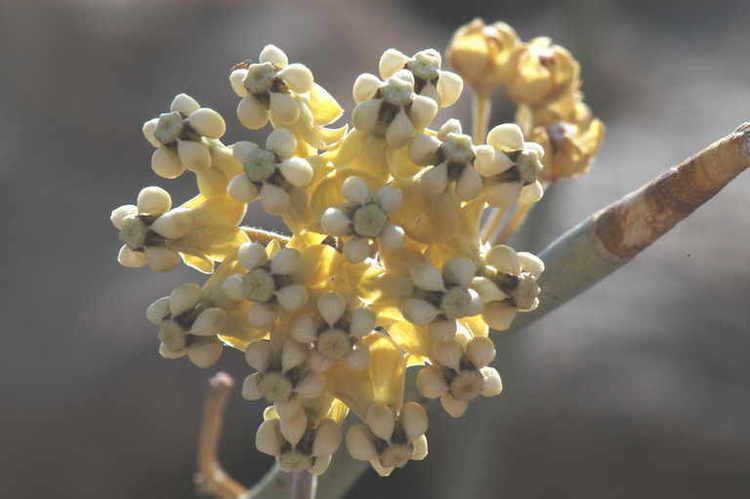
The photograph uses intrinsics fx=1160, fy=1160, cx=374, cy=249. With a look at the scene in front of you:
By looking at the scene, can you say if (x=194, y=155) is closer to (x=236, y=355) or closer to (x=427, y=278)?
(x=427, y=278)

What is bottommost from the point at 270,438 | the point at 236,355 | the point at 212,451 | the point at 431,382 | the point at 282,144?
the point at 236,355

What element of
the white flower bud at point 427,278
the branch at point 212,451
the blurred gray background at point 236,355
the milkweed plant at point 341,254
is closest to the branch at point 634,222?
the milkweed plant at point 341,254

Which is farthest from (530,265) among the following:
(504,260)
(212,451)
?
(212,451)

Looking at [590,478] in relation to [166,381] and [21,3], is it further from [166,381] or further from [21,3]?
[21,3]

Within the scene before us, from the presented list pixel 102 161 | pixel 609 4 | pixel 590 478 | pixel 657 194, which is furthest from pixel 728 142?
pixel 609 4

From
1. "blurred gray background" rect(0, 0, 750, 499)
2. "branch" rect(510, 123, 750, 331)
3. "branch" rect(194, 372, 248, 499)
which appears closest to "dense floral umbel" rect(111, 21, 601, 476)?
"branch" rect(510, 123, 750, 331)

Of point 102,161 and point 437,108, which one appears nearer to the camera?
point 437,108
